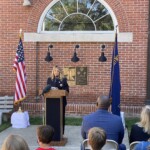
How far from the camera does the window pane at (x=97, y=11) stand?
11969 millimetres

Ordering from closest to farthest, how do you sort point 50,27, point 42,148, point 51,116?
point 42,148 < point 51,116 < point 50,27

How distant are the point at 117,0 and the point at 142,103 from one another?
350 centimetres

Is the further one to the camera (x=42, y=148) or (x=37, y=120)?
(x=37, y=120)

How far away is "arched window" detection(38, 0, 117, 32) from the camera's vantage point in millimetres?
11984

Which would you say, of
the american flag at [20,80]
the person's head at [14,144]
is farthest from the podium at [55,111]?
the person's head at [14,144]

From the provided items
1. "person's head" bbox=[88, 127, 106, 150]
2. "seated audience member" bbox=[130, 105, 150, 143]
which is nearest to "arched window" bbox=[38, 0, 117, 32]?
"seated audience member" bbox=[130, 105, 150, 143]

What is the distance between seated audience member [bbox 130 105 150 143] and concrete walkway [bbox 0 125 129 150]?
10.2 feet

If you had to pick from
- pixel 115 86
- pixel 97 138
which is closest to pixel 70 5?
pixel 115 86

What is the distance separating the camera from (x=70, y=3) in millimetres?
12141

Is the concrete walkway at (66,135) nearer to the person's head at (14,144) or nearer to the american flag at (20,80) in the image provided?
the american flag at (20,80)

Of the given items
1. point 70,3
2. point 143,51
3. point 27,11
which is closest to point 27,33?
point 27,11

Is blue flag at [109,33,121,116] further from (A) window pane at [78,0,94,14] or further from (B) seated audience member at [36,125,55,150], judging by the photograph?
(B) seated audience member at [36,125,55,150]

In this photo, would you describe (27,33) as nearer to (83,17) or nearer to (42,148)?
(83,17)

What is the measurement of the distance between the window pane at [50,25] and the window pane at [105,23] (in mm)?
1392
